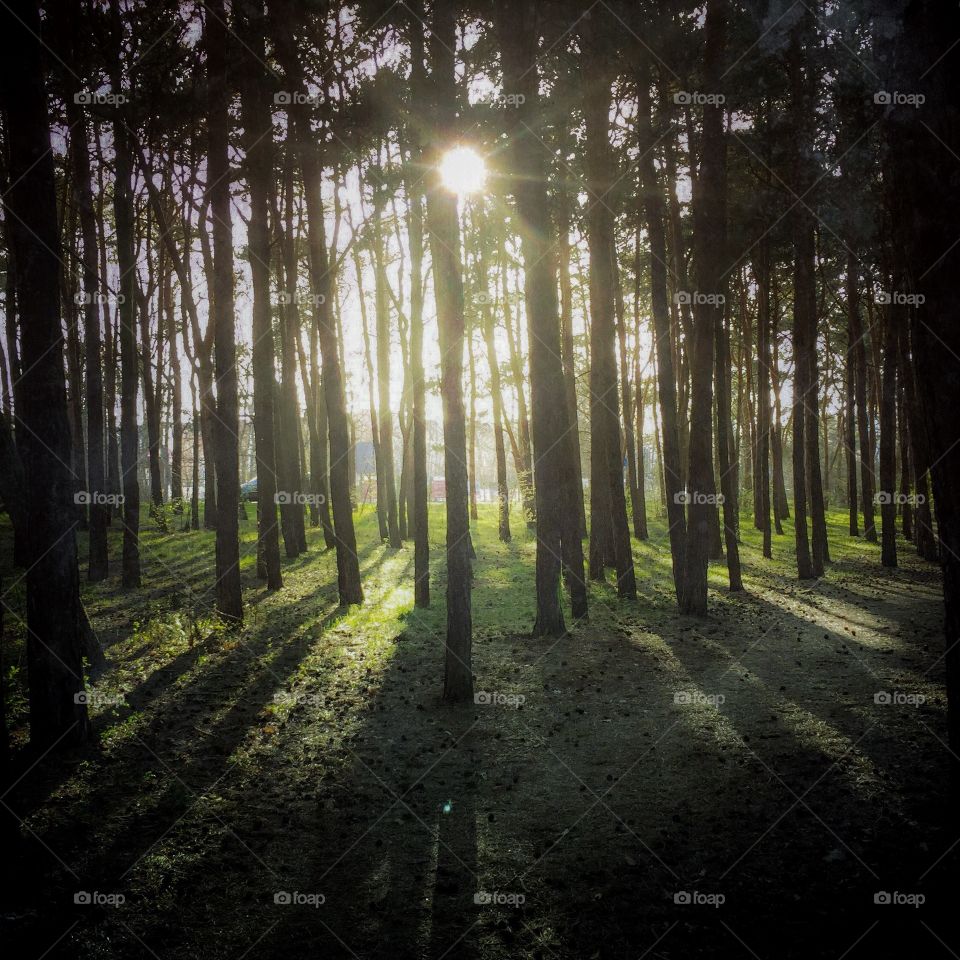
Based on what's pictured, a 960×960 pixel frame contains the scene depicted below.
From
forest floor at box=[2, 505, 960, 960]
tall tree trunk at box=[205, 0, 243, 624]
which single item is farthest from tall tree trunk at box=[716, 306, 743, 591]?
tall tree trunk at box=[205, 0, 243, 624]

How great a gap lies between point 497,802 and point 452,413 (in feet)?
16.3

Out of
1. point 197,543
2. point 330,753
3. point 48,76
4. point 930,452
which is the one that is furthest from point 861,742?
point 197,543

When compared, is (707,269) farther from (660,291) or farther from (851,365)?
(851,365)

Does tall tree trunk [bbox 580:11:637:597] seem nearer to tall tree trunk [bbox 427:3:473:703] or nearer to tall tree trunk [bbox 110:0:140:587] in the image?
tall tree trunk [bbox 427:3:473:703]

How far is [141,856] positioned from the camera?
4.68 metres

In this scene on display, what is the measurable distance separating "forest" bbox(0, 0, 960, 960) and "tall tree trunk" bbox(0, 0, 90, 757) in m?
0.04

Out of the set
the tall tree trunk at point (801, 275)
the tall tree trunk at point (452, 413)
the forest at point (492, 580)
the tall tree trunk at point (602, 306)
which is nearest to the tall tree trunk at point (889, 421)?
the forest at point (492, 580)

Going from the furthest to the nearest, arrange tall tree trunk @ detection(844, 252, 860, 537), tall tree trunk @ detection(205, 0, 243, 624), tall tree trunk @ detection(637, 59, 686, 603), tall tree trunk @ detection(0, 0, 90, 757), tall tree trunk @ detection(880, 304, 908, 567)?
tall tree trunk @ detection(844, 252, 860, 537) < tall tree trunk @ detection(880, 304, 908, 567) < tall tree trunk @ detection(637, 59, 686, 603) < tall tree trunk @ detection(205, 0, 243, 624) < tall tree trunk @ detection(0, 0, 90, 757)

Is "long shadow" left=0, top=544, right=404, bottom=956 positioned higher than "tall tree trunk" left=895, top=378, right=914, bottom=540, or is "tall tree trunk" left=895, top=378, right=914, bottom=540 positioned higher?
"tall tree trunk" left=895, top=378, right=914, bottom=540

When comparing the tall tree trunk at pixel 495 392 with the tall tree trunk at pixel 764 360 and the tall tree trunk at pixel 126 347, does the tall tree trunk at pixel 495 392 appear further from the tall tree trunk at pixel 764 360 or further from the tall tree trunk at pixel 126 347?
the tall tree trunk at pixel 126 347

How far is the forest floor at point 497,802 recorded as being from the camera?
13.3 feet

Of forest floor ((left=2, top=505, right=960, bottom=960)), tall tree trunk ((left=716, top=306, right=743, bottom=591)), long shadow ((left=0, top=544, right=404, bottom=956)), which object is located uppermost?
tall tree trunk ((left=716, top=306, right=743, bottom=591))

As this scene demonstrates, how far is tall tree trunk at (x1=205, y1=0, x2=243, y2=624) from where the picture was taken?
1144 cm

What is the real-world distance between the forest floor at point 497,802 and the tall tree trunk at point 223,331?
1.15 m
